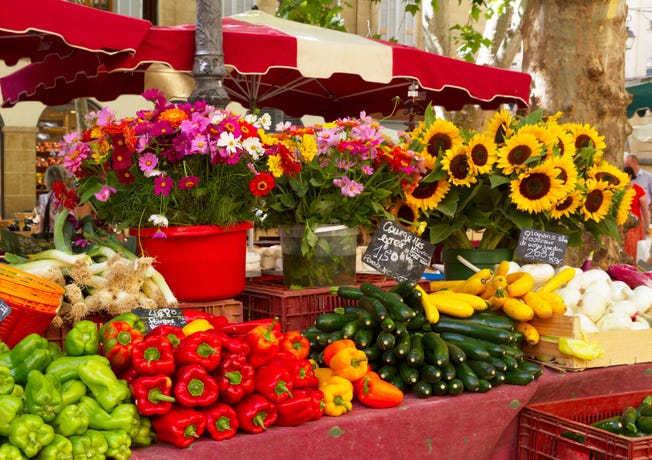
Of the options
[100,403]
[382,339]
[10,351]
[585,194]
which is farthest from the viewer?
[585,194]

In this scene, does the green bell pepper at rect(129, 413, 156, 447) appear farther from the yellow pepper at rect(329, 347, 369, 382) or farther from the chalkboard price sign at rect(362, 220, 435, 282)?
the chalkboard price sign at rect(362, 220, 435, 282)

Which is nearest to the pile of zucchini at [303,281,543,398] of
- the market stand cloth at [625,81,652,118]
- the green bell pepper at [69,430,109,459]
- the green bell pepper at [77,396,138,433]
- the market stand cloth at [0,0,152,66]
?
the green bell pepper at [77,396,138,433]

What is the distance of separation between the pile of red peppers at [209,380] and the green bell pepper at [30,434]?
0.29 metres

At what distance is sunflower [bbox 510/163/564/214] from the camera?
358 centimetres

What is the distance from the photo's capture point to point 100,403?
2135mm

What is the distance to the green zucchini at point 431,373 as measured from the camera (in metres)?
2.73

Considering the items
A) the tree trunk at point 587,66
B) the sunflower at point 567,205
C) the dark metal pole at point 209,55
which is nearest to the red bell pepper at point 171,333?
the dark metal pole at point 209,55

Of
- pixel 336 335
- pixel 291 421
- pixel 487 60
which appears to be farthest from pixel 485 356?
pixel 487 60

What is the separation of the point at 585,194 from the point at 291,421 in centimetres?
214

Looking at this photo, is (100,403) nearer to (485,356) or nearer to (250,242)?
(485,356)

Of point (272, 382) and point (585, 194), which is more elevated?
point (585, 194)

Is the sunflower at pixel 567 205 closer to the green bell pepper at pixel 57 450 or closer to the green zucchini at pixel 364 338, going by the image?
the green zucchini at pixel 364 338

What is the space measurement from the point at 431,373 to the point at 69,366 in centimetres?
120

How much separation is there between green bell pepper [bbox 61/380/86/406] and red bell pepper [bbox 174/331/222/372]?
0.28 m
